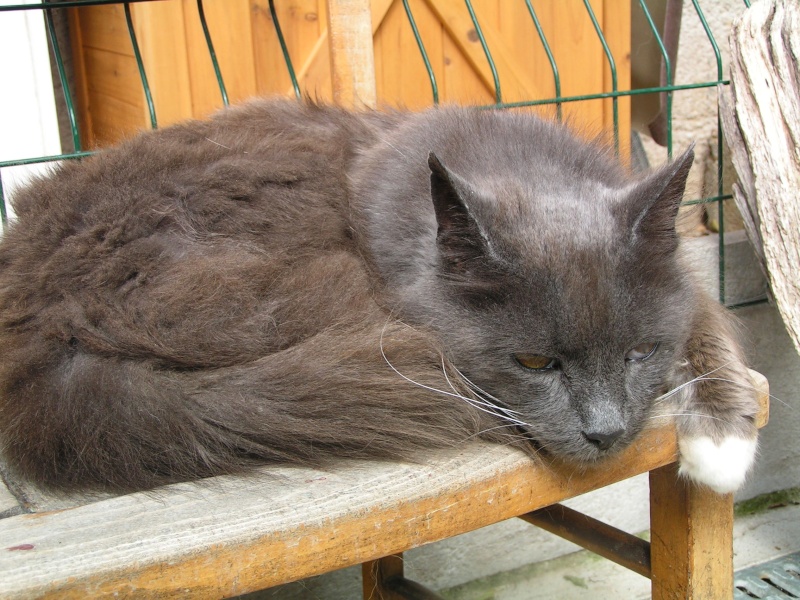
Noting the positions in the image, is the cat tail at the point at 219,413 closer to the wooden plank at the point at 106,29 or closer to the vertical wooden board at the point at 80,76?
the wooden plank at the point at 106,29

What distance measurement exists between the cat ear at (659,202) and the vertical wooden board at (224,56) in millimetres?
1985

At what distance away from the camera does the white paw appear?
1.38m

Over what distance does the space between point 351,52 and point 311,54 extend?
1.09 m

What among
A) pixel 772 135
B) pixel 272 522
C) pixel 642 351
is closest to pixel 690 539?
pixel 642 351

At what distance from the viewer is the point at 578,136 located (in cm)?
175

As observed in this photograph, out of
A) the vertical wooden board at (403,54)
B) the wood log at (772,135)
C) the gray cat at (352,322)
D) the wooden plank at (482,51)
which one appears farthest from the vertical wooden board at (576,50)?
the gray cat at (352,322)

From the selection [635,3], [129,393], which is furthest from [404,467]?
[635,3]

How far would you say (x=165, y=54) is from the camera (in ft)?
9.27

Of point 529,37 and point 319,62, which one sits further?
point 529,37

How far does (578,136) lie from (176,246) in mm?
929

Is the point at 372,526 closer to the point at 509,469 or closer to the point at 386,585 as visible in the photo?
the point at 509,469

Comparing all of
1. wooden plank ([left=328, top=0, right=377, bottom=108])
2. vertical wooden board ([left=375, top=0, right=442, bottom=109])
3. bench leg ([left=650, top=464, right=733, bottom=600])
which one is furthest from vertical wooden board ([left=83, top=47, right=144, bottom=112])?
bench leg ([left=650, top=464, right=733, bottom=600])

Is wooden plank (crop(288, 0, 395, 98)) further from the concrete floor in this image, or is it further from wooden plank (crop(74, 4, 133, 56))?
the concrete floor

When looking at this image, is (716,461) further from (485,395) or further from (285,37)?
(285,37)
